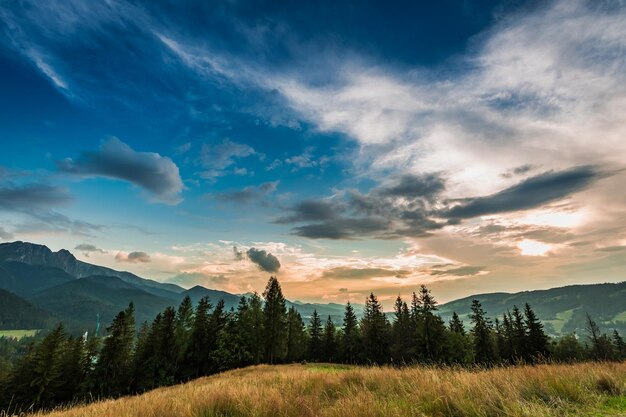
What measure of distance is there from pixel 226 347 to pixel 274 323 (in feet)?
33.1

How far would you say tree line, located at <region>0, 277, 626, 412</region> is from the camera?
44219mm

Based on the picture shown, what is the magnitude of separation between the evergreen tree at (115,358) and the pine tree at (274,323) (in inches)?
936

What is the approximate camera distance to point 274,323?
61.7 m

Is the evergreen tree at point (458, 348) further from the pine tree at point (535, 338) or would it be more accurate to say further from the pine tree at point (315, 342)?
the pine tree at point (315, 342)

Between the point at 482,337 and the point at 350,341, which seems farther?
the point at 350,341

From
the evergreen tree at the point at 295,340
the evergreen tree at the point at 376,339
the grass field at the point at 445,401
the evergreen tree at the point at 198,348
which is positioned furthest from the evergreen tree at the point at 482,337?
the grass field at the point at 445,401

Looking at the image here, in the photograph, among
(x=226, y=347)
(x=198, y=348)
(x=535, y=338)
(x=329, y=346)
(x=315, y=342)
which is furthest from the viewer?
(x=315, y=342)

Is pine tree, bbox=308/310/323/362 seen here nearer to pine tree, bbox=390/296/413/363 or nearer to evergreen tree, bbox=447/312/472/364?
pine tree, bbox=390/296/413/363

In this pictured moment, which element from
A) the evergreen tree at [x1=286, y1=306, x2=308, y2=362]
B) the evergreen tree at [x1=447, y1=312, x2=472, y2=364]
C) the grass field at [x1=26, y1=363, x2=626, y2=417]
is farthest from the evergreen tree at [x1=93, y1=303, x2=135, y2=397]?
the evergreen tree at [x1=447, y1=312, x2=472, y2=364]

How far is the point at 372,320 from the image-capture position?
6303 centimetres

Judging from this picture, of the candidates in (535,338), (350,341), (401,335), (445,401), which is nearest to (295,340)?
(350,341)

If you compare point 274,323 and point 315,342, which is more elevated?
point 274,323

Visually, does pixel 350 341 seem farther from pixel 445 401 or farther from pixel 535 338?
pixel 445 401

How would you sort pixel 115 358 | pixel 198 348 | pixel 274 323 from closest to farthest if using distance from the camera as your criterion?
pixel 115 358
pixel 198 348
pixel 274 323
